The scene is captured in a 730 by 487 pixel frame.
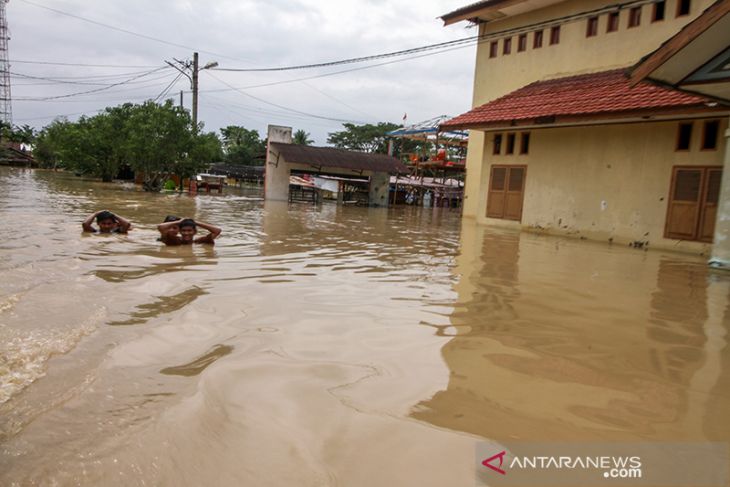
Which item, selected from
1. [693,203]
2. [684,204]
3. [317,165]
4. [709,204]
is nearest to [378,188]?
[317,165]

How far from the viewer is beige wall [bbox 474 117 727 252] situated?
43.1 feet

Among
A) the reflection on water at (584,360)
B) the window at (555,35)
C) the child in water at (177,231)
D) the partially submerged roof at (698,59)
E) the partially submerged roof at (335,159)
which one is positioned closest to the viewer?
the reflection on water at (584,360)

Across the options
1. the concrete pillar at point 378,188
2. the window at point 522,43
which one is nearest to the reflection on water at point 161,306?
the window at point 522,43

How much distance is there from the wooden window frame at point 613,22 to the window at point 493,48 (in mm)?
4916

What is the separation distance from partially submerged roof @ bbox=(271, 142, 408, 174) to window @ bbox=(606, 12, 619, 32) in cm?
1730

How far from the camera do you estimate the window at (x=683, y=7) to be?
1522 centimetres

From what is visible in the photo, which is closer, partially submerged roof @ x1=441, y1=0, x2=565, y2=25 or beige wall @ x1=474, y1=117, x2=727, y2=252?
beige wall @ x1=474, y1=117, x2=727, y2=252

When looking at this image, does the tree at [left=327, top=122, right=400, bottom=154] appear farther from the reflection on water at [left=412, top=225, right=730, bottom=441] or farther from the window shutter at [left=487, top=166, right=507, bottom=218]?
the reflection on water at [left=412, top=225, right=730, bottom=441]

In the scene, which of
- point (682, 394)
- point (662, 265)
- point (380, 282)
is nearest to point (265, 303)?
point (380, 282)

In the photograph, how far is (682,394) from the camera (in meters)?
3.07

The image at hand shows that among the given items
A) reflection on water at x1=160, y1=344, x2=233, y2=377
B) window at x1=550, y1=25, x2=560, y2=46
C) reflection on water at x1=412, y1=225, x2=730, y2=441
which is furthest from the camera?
window at x1=550, y1=25, x2=560, y2=46

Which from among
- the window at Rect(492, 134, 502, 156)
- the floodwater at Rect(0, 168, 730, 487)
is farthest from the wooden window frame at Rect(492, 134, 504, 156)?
the floodwater at Rect(0, 168, 730, 487)

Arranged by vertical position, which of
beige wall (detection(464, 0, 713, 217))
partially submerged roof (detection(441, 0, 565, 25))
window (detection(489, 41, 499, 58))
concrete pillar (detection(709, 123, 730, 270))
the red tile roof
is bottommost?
concrete pillar (detection(709, 123, 730, 270))

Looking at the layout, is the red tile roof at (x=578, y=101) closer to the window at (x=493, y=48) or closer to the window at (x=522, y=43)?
the window at (x=522, y=43)
